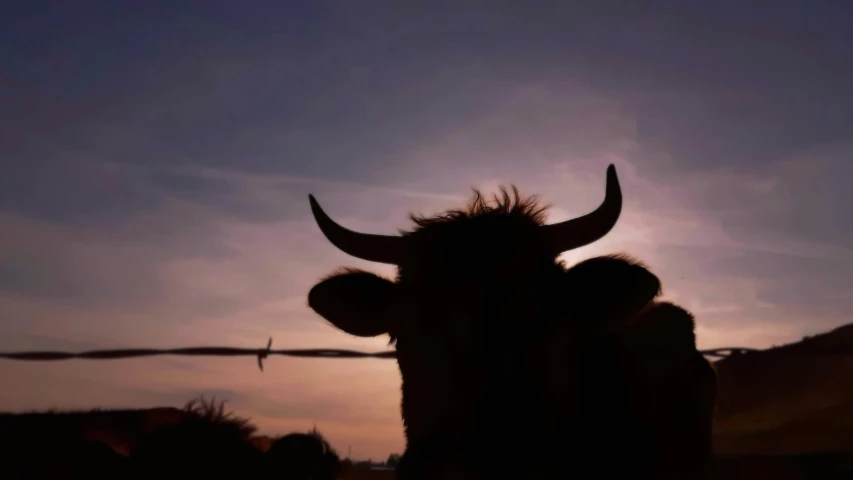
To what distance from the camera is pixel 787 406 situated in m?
17.6

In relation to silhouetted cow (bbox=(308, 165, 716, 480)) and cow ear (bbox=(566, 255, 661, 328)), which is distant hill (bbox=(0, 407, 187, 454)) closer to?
silhouetted cow (bbox=(308, 165, 716, 480))

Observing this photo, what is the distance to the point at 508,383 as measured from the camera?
11.2ft

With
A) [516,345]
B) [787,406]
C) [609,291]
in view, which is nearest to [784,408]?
[787,406]

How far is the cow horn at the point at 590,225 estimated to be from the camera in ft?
12.9

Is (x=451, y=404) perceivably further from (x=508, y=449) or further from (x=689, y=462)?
(x=689, y=462)

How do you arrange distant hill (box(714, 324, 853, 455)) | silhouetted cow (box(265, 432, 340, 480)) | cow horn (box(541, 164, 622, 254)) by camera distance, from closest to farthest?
cow horn (box(541, 164, 622, 254)), silhouetted cow (box(265, 432, 340, 480)), distant hill (box(714, 324, 853, 455))

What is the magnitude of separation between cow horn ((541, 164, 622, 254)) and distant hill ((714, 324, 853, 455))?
1014 cm

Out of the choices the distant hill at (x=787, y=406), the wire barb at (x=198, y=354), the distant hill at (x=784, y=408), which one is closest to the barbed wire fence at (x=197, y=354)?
the wire barb at (x=198, y=354)

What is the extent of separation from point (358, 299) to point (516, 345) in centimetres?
113

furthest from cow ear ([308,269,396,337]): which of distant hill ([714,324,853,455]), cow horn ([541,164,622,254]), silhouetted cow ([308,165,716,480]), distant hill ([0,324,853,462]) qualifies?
distant hill ([714,324,853,455])

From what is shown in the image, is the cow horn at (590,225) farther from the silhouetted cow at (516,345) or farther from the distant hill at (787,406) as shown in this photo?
the distant hill at (787,406)

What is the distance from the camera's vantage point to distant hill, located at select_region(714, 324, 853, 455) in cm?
1448

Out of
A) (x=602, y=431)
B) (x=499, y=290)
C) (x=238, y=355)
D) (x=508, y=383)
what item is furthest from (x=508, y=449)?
(x=238, y=355)

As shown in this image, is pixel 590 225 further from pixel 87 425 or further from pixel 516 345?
pixel 87 425
